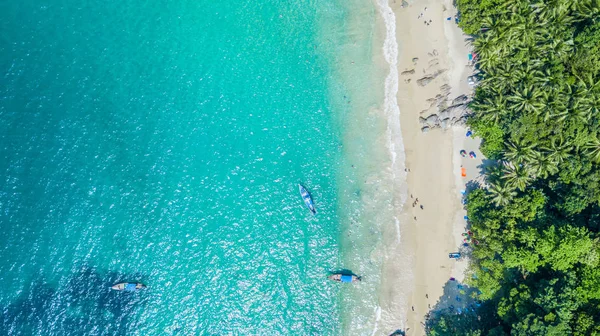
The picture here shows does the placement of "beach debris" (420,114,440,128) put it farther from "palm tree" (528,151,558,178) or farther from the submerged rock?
"palm tree" (528,151,558,178)

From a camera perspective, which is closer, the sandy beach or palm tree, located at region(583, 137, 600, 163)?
palm tree, located at region(583, 137, 600, 163)

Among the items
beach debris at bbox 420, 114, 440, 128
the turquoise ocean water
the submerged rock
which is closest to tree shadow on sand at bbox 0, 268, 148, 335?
the turquoise ocean water

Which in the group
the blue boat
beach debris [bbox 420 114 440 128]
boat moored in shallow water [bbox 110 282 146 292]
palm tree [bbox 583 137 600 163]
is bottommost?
boat moored in shallow water [bbox 110 282 146 292]

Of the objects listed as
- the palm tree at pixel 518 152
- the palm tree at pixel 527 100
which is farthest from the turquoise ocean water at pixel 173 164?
the palm tree at pixel 518 152

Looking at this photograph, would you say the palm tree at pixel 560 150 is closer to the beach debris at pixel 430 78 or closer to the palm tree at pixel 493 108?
the palm tree at pixel 493 108

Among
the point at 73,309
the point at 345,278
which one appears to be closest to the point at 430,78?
the point at 345,278

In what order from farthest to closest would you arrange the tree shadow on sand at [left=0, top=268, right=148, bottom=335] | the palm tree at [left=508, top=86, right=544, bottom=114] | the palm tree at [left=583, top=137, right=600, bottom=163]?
1. the tree shadow on sand at [left=0, top=268, right=148, bottom=335]
2. the palm tree at [left=508, top=86, right=544, bottom=114]
3. the palm tree at [left=583, top=137, right=600, bottom=163]

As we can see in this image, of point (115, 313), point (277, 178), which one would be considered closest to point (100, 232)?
point (115, 313)
